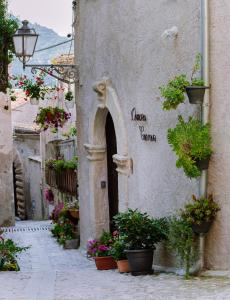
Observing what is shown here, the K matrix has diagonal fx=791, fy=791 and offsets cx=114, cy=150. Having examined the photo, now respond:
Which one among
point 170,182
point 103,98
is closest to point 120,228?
point 170,182

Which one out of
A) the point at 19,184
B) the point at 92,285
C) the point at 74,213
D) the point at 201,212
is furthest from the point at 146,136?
the point at 19,184

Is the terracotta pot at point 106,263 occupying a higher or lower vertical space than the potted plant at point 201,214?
lower

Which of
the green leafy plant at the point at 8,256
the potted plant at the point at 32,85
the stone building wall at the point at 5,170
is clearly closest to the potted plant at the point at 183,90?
the green leafy plant at the point at 8,256

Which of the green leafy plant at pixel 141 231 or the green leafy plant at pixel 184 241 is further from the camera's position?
the green leafy plant at pixel 141 231

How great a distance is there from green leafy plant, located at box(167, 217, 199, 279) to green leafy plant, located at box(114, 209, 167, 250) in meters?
0.78

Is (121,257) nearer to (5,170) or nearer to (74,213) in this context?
(74,213)

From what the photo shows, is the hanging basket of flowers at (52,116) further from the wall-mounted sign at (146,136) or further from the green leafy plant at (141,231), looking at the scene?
the green leafy plant at (141,231)

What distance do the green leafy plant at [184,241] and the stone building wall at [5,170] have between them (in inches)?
593

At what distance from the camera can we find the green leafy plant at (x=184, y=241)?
958cm

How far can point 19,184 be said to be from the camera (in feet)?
108

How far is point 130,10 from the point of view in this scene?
480 inches

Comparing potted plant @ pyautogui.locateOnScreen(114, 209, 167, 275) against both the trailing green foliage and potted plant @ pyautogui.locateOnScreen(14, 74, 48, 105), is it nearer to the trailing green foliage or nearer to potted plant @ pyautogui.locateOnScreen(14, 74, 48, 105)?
the trailing green foliage

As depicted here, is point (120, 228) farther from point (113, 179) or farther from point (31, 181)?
point (31, 181)

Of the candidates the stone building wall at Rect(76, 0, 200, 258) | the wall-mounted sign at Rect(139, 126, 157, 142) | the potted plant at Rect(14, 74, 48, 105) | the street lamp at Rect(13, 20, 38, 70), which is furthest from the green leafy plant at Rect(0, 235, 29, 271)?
the potted plant at Rect(14, 74, 48, 105)
